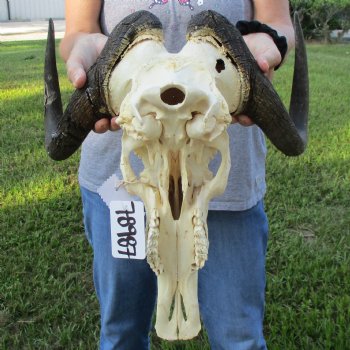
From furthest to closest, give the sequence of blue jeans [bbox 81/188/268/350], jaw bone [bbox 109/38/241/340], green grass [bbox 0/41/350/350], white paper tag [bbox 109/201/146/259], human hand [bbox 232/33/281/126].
→ 1. green grass [bbox 0/41/350/350]
2. blue jeans [bbox 81/188/268/350]
3. white paper tag [bbox 109/201/146/259]
4. human hand [bbox 232/33/281/126]
5. jaw bone [bbox 109/38/241/340]

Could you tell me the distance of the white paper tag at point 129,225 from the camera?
1.94 metres

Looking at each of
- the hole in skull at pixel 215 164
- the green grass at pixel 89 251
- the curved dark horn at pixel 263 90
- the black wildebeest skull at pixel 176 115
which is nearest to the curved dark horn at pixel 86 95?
the black wildebeest skull at pixel 176 115

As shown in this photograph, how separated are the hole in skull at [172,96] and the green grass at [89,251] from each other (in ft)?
6.89

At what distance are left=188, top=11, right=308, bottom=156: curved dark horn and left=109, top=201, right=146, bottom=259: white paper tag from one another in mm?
508

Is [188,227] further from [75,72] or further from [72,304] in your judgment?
[72,304]

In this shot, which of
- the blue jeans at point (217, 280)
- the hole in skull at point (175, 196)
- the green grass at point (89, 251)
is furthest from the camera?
the green grass at point (89, 251)

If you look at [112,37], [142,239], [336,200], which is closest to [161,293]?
[142,239]

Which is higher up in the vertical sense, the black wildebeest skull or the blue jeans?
the black wildebeest skull

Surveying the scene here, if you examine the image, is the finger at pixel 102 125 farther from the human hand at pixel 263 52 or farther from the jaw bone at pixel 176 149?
the human hand at pixel 263 52

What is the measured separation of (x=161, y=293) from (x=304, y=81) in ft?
3.04

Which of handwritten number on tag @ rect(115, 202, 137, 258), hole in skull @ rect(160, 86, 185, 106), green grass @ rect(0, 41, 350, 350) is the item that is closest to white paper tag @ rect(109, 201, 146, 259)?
handwritten number on tag @ rect(115, 202, 137, 258)

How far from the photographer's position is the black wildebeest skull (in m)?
1.46

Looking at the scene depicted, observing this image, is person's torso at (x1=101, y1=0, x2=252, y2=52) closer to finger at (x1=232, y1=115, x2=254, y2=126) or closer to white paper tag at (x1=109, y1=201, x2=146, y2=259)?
finger at (x1=232, y1=115, x2=254, y2=126)

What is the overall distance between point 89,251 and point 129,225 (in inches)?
93.8
